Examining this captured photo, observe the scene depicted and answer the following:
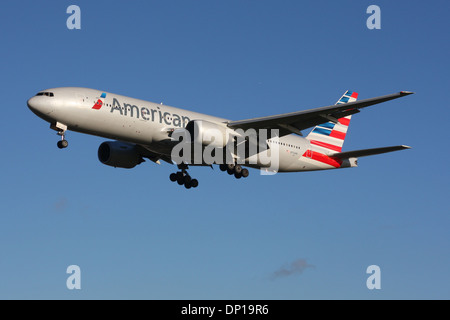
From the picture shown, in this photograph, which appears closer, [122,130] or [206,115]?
[122,130]

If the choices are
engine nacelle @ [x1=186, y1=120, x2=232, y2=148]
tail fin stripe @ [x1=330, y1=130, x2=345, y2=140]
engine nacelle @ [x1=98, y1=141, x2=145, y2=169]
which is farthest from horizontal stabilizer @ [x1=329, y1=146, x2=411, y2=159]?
engine nacelle @ [x1=98, y1=141, x2=145, y2=169]

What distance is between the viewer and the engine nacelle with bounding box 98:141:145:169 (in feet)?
145

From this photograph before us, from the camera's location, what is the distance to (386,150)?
1625 inches

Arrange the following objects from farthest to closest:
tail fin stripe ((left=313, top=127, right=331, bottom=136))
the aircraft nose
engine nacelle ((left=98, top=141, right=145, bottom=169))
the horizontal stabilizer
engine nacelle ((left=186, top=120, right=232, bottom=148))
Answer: tail fin stripe ((left=313, top=127, right=331, bottom=136)) → engine nacelle ((left=98, top=141, right=145, bottom=169)) → the horizontal stabilizer → engine nacelle ((left=186, top=120, right=232, bottom=148)) → the aircraft nose

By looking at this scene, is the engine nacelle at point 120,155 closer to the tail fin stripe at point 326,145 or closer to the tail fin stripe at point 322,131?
the tail fin stripe at point 326,145

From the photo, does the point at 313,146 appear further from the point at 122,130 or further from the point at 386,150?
the point at 122,130

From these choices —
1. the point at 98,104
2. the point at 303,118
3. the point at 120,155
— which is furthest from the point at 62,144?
the point at 303,118

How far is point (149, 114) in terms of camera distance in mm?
39031

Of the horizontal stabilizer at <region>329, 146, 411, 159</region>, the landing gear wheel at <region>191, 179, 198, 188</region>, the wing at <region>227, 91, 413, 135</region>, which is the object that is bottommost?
the landing gear wheel at <region>191, 179, 198, 188</region>

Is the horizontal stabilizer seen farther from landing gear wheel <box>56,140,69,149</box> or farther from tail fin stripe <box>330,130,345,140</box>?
landing gear wheel <box>56,140,69,149</box>

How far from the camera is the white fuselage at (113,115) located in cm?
3659

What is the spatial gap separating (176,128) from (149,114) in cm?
208

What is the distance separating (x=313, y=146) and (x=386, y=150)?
7376mm
